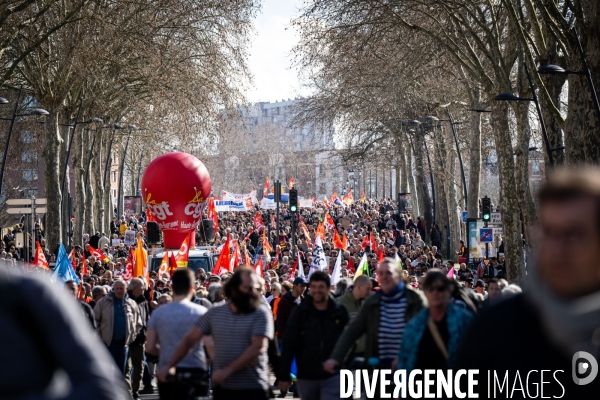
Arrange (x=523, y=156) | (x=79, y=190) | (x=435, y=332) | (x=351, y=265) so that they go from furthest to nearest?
(x=79, y=190)
(x=523, y=156)
(x=351, y=265)
(x=435, y=332)

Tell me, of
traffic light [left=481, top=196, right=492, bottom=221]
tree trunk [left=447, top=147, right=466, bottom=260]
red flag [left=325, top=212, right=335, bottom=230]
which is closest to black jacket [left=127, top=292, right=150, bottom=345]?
traffic light [left=481, top=196, right=492, bottom=221]

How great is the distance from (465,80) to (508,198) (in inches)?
416

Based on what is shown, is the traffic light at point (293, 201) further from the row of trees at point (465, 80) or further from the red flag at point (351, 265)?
the red flag at point (351, 265)

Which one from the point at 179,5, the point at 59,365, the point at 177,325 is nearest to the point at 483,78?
the point at 179,5

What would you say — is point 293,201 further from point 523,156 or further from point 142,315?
point 142,315

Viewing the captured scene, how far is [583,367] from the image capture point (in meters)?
2.73

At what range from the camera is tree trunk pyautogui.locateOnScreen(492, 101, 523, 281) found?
2984 centimetres

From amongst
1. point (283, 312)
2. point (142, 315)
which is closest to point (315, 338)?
point (283, 312)

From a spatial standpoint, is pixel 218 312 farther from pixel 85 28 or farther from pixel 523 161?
pixel 85 28

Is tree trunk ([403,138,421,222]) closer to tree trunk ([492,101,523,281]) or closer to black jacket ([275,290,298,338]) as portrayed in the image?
tree trunk ([492,101,523,281])

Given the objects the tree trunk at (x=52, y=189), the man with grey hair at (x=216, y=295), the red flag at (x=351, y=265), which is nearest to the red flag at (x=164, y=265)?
the red flag at (x=351, y=265)

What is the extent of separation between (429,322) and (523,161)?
23733mm

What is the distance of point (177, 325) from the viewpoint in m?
8.21

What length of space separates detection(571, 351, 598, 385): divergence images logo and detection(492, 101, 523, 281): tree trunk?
88.3ft
